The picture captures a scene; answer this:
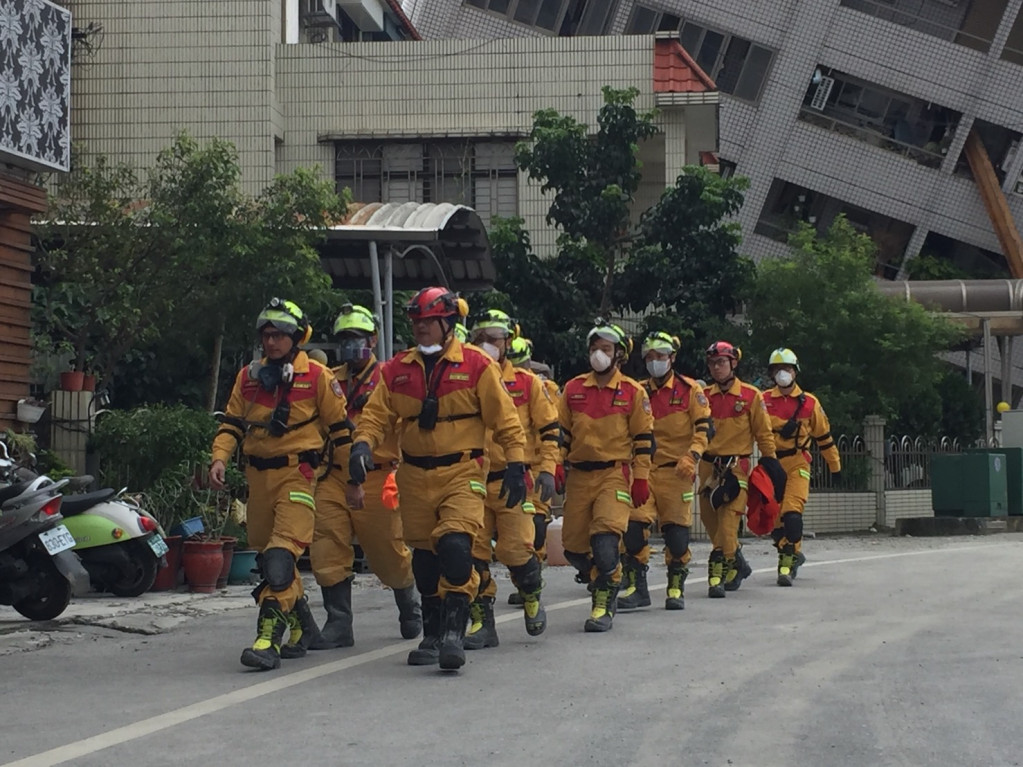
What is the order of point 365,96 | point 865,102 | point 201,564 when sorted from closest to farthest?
point 201,564 → point 365,96 → point 865,102

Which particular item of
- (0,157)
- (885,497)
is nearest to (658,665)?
(0,157)

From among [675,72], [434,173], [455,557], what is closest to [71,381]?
[455,557]

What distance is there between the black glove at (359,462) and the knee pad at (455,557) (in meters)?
0.57

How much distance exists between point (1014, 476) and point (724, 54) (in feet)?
53.4

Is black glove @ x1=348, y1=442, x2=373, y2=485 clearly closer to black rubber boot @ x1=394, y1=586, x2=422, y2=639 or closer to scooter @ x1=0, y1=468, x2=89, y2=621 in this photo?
black rubber boot @ x1=394, y1=586, x2=422, y2=639

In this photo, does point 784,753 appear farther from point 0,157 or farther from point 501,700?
point 0,157

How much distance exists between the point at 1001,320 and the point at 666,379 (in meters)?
20.4

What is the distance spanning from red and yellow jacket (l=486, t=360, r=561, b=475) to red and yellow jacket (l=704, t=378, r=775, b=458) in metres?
2.68

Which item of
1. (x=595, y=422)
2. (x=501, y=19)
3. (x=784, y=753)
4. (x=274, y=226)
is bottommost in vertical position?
(x=784, y=753)

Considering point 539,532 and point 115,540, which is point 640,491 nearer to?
point 539,532

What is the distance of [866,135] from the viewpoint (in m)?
40.4

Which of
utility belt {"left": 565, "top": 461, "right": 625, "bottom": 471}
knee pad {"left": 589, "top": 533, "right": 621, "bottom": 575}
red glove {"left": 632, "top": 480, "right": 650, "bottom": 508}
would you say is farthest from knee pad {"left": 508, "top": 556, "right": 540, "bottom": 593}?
red glove {"left": 632, "top": 480, "right": 650, "bottom": 508}

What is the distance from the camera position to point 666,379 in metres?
14.0

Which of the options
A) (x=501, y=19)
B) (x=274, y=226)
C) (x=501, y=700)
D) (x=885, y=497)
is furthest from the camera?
(x=501, y=19)
